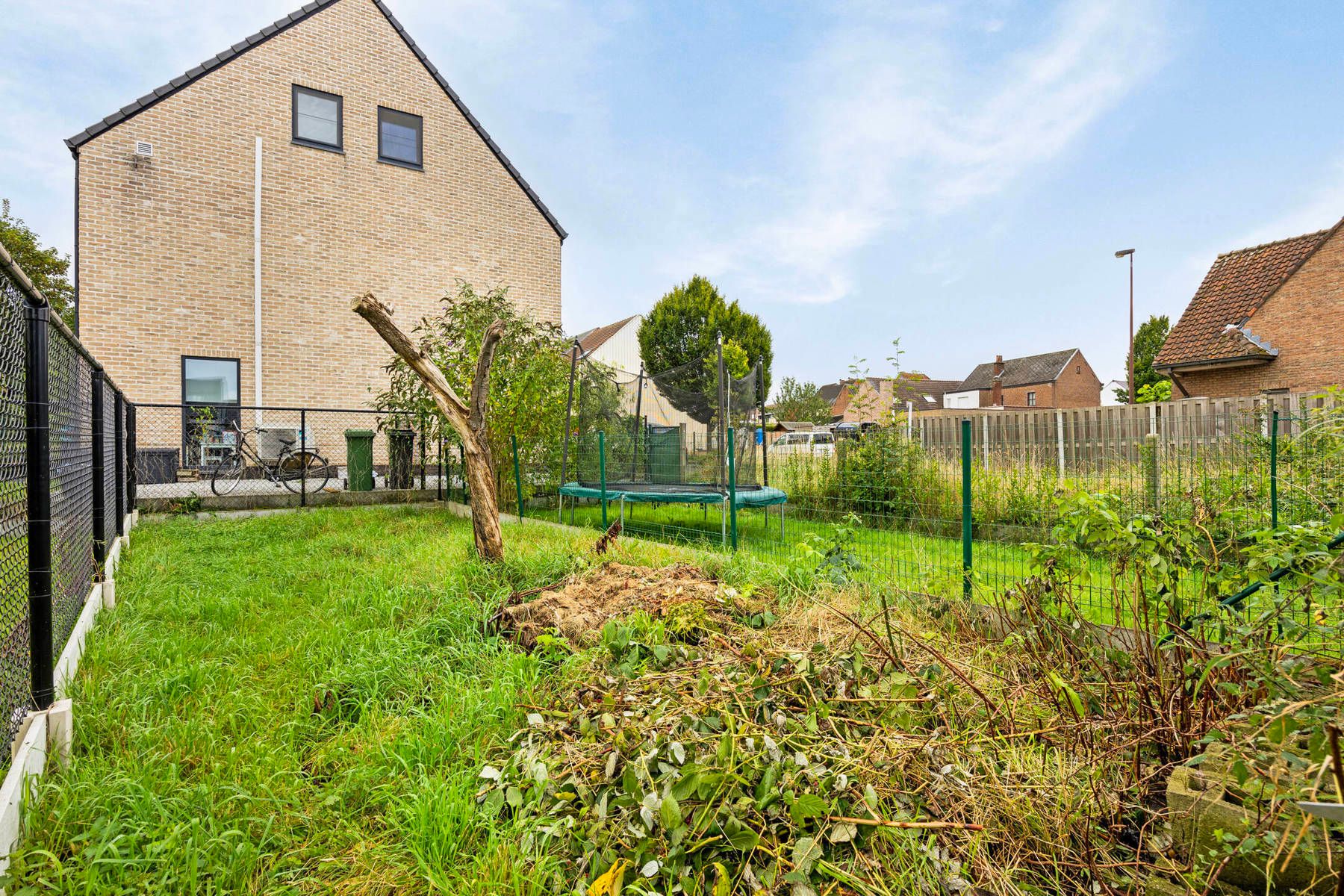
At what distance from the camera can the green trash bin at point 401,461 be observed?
1087cm

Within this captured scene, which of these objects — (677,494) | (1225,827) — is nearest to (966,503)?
(1225,827)

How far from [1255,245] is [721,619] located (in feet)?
65.0

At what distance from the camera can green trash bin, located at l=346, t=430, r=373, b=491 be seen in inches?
420

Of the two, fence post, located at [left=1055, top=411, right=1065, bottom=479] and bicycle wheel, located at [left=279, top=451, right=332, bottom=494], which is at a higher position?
fence post, located at [left=1055, top=411, right=1065, bottom=479]

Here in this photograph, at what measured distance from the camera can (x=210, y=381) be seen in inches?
484

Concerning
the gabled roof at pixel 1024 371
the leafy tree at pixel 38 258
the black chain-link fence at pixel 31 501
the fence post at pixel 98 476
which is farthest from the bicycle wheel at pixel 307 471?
the gabled roof at pixel 1024 371

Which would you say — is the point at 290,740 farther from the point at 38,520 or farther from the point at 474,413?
the point at 474,413

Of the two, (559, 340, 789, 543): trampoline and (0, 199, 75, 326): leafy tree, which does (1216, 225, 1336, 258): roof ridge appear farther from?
(0, 199, 75, 326): leafy tree

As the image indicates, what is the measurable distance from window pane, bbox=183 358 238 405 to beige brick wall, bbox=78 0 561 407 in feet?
0.59

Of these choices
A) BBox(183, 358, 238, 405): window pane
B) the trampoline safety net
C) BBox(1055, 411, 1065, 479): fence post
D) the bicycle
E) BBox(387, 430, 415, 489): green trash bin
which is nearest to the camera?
the trampoline safety net

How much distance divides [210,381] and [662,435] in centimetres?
956

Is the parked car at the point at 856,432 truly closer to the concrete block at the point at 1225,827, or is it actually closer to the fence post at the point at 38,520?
the concrete block at the point at 1225,827

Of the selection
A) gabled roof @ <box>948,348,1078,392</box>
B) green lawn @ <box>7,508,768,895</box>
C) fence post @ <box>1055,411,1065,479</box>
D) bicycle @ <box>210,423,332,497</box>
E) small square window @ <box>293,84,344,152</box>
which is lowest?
green lawn @ <box>7,508,768,895</box>

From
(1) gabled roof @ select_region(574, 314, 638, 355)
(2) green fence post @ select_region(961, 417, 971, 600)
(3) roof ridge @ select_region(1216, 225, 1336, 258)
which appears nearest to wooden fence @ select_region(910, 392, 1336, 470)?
(2) green fence post @ select_region(961, 417, 971, 600)
